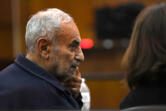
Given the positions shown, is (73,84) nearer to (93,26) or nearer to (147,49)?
(147,49)

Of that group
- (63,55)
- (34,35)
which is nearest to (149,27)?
(63,55)

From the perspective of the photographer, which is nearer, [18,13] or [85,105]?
[85,105]

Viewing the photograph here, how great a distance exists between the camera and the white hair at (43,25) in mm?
2199

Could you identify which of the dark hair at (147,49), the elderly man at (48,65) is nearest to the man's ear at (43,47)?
the elderly man at (48,65)

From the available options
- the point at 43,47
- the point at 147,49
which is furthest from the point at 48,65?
the point at 147,49

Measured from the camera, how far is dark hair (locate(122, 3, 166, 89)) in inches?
87.0

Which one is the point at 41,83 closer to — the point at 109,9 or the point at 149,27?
the point at 149,27

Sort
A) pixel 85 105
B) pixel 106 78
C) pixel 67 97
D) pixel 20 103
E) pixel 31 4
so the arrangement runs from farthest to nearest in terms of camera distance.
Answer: pixel 31 4, pixel 106 78, pixel 85 105, pixel 67 97, pixel 20 103

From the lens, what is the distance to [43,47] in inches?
87.1

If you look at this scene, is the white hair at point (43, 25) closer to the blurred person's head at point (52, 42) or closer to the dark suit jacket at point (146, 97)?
the blurred person's head at point (52, 42)

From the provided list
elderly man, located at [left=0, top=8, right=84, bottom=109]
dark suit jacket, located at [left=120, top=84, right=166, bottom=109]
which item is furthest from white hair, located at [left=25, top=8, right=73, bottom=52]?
dark suit jacket, located at [left=120, top=84, right=166, bottom=109]

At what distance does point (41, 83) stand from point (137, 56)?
580 mm

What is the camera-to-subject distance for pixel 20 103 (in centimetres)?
203

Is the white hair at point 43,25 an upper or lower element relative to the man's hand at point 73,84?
upper
